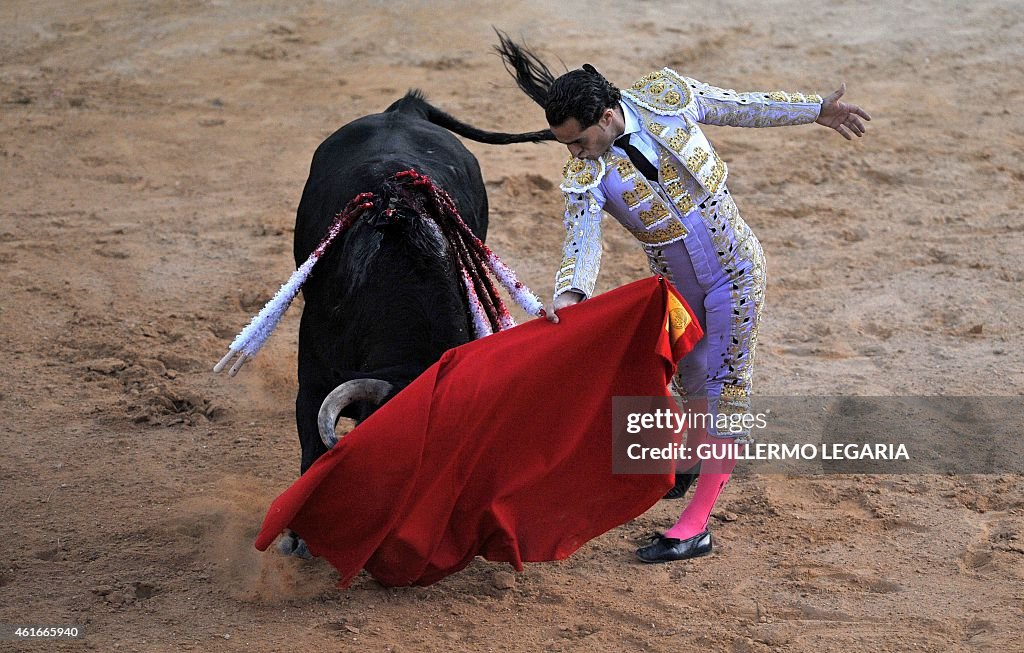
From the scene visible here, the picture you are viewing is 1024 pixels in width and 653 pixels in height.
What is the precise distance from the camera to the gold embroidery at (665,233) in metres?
3.33

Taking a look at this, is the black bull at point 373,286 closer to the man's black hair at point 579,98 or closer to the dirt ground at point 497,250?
the dirt ground at point 497,250

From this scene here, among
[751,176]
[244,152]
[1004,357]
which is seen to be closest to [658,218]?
[1004,357]

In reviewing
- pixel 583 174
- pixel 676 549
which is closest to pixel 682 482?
pixel 676 549

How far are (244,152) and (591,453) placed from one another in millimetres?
4882

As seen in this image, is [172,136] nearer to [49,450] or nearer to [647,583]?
[49,450]

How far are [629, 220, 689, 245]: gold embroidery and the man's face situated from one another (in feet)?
1.00

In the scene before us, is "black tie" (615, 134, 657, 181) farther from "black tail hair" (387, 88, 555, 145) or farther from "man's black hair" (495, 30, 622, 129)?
"black tail hair" (387, 88, 555, 145)

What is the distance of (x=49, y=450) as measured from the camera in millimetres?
4355

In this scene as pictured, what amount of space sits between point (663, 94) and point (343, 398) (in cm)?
129

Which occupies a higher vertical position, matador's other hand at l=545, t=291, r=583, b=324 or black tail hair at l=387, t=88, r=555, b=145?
black tail hair at l=387, t=88, r=555, b=145

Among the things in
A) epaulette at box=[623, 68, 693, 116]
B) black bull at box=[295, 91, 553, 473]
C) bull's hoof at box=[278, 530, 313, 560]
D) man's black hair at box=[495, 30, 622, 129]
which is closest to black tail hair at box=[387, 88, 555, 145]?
black bull at box=[295, 91, 553, 473]

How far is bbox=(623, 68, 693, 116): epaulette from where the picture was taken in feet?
10.8

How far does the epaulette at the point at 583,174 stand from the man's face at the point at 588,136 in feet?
0.06

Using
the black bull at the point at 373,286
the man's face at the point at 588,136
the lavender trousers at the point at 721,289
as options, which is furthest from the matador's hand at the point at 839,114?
the black bull at the point at 373,286
